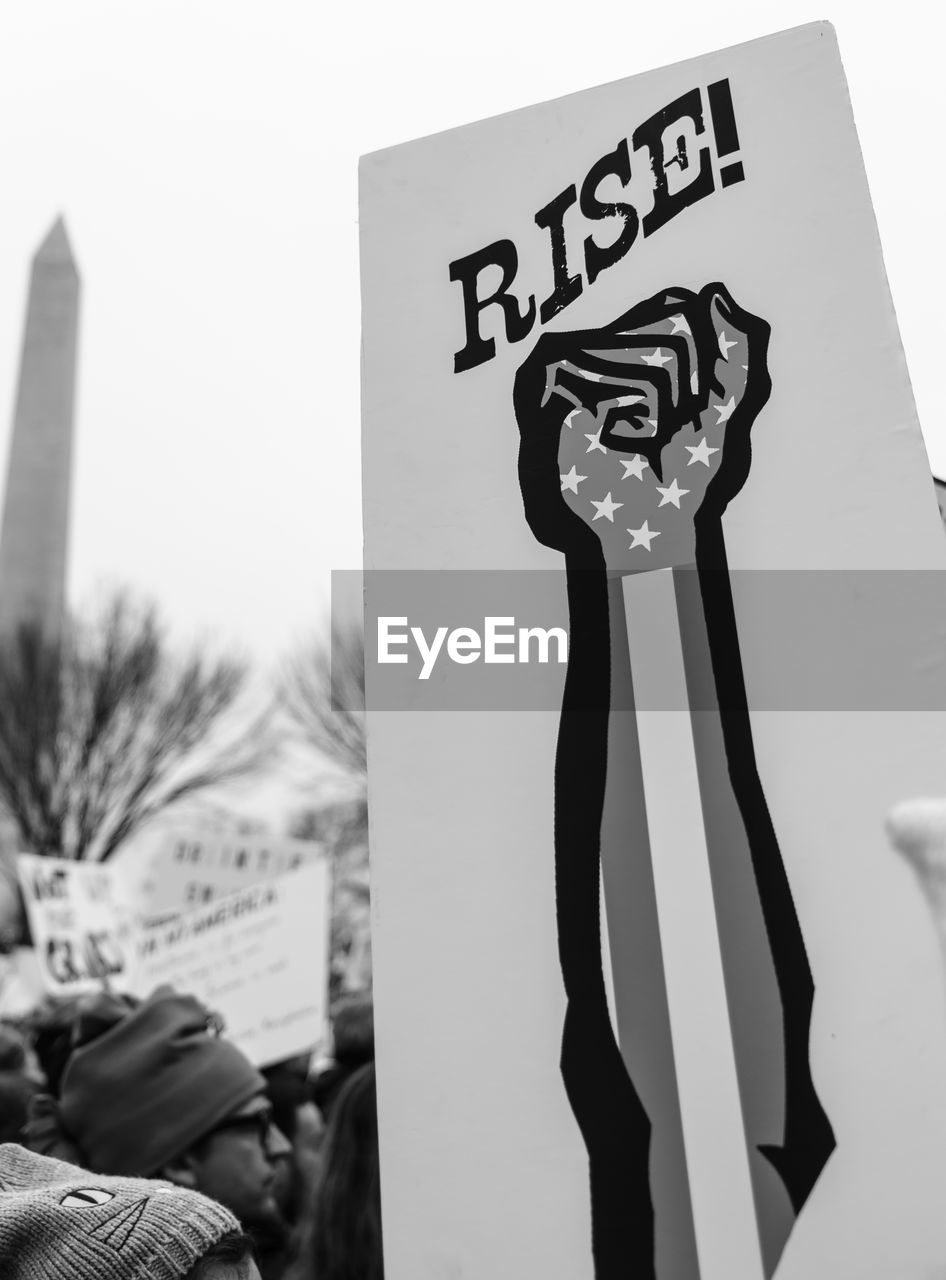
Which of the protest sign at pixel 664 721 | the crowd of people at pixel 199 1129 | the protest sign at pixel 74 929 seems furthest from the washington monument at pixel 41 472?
the protest sign at pixel 664 721

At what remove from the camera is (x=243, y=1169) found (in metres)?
2.54

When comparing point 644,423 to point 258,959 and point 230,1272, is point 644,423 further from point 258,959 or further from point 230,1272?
point 258,959

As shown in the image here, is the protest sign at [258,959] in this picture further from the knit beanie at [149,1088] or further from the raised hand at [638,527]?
the raised hand at [638,527]

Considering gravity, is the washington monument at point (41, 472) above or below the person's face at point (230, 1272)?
above

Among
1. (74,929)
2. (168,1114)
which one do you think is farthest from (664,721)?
(74,929)

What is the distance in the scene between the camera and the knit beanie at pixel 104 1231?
3.40 ft

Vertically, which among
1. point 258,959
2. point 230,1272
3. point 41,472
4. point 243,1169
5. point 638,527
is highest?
point 41,472

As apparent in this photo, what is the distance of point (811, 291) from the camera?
1589 millimetres

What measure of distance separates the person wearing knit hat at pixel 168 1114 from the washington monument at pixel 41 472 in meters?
24.3

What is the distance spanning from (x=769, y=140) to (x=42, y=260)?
29.0 meters

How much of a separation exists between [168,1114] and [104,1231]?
1.51m

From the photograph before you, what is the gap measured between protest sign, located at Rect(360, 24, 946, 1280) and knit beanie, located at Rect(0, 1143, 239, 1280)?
1.38 ft

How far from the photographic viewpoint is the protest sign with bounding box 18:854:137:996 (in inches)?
234

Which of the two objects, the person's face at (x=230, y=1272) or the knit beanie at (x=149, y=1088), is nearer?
the person's face at (x=230, y=1272)
